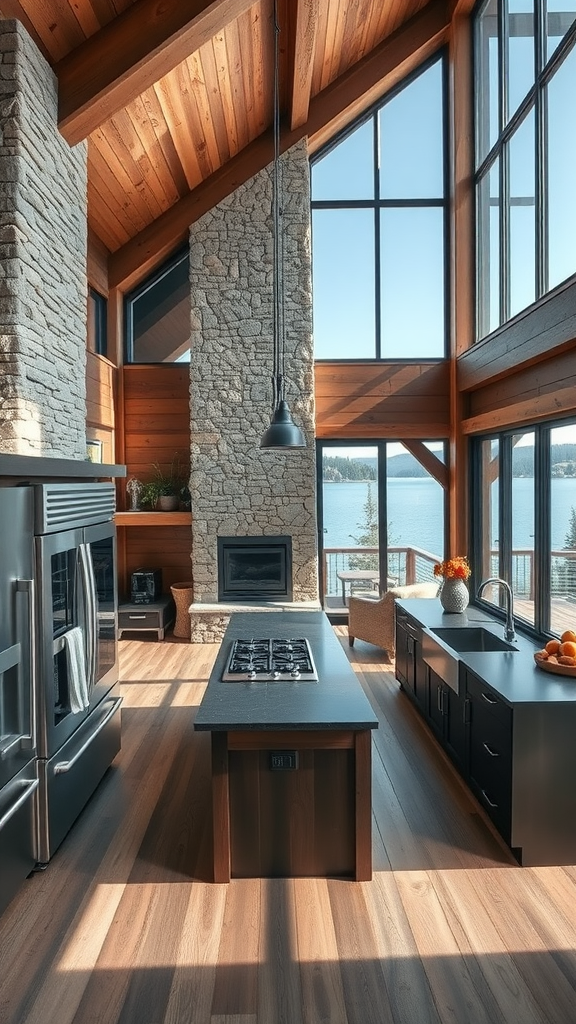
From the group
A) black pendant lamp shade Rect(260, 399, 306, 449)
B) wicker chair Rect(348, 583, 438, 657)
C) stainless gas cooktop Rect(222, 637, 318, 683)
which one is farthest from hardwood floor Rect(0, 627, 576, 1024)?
wicker chair Rect(348, 583, 438, 657)

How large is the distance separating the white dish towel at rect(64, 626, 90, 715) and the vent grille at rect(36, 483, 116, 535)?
0.50 metres

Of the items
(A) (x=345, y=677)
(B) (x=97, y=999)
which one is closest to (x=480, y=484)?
(A) (x=345, y=677)

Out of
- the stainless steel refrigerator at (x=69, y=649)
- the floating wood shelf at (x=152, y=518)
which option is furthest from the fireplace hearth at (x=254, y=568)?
the stainless steel refrigerator at (x=69, y=649)

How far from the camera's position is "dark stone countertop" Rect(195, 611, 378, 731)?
8.71 feet

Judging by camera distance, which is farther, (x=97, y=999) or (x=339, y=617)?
(x=339, y=617)

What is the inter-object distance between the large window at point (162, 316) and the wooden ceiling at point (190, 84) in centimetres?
28

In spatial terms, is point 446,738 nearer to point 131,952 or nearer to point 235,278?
point 131,952

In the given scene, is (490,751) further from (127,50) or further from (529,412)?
(127,50)

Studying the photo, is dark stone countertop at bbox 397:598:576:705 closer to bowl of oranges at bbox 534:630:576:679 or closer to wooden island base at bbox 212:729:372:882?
bowl of oranges at bbox 534:630:576:679

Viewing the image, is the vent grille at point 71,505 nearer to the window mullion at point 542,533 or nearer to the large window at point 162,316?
the window mullion at point 542,533

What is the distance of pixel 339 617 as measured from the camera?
7809 millimetres

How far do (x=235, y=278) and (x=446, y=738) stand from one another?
5332 millimetres

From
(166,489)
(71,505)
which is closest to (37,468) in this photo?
(71,505)

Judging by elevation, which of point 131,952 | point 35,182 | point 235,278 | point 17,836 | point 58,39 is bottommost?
point 131,952
